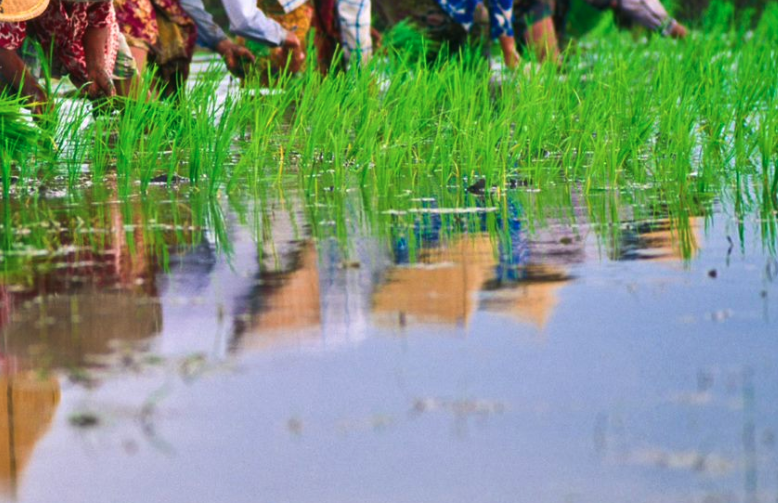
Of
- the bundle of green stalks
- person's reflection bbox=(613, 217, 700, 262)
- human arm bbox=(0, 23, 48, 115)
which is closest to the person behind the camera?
person's reflection bbox=(613, 217, 700, 262)

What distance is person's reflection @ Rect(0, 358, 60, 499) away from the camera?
2348 millimetres

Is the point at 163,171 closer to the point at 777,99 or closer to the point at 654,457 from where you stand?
the point at 777,99

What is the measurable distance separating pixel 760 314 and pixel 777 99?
8.58 feet

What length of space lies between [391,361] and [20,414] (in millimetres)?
605

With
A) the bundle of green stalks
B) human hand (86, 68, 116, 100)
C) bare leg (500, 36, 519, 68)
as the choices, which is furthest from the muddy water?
bare leg (500, 36, 519, 68)

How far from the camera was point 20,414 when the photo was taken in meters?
2.54

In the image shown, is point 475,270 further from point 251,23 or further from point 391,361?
point 251,23

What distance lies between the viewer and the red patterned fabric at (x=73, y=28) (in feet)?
19.3

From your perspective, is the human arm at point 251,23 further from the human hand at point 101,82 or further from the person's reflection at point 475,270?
the person's reflection at point 475,270

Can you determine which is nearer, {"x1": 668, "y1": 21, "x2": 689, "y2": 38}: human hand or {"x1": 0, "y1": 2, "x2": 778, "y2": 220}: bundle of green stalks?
{"x1": 0, "y1": 2, "x2": 778, "y2": 220}: bundle of green stalks

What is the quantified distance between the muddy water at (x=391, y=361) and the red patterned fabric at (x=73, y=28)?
1.74m

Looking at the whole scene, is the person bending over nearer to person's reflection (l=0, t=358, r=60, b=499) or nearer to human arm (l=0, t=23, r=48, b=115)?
human arm (l=0, t=23, r=48, b=115)

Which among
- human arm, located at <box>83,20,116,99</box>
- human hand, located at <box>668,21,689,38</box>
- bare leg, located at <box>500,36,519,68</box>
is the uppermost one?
human hand, located at <box>668,21,689,38</box>

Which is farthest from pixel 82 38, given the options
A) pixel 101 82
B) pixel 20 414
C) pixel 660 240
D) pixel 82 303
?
pixel 20 414
